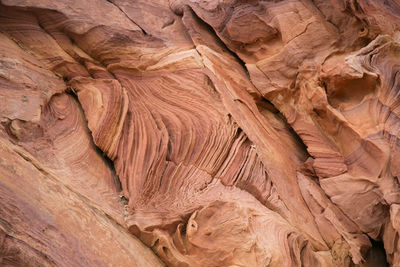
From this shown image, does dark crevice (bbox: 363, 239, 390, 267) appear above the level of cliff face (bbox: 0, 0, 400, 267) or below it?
below

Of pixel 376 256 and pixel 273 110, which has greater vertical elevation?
pixel 273 110

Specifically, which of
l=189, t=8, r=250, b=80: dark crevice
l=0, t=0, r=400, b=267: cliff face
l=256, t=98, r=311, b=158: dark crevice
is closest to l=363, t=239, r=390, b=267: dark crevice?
l=0, t=0, r=400, b=267: cliff face

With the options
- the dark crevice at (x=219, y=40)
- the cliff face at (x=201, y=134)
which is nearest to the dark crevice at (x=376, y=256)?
the cliff face at (x=201, y=134)

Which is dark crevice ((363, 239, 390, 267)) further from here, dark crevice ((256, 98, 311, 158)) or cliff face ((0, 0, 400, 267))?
dark crevice ((256, 98, 311, 158))

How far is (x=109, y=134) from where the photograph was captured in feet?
20.0

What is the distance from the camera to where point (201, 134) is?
242 inches

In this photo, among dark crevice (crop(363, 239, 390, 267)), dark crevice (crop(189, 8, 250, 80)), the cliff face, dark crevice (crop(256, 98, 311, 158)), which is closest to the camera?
the cliff face

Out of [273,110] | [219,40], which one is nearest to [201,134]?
[273,110]

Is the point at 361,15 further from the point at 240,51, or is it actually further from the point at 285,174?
the point at 285,174

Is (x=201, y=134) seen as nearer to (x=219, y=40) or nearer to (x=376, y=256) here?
(x=219, y=40)

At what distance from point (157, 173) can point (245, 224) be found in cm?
136

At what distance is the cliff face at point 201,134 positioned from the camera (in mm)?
4961

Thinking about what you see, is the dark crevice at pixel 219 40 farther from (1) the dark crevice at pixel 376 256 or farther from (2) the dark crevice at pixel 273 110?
(1) the dark crevice at pixel 376 256

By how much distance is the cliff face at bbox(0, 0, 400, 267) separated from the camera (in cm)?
496
